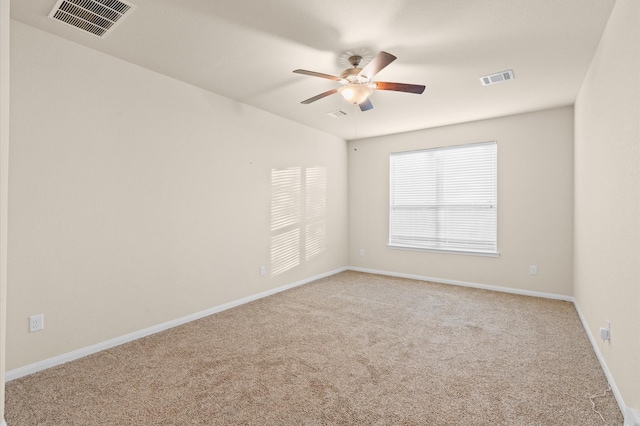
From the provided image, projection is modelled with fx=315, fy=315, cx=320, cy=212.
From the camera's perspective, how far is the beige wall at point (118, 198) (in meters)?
2.36

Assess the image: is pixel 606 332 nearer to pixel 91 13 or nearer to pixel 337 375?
pixel 337 375

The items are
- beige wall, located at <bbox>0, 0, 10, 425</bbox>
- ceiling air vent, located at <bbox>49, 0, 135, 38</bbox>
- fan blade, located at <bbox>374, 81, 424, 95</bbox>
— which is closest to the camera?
beige wall, located at <bbox>0, 0, 10, 425</bbox>

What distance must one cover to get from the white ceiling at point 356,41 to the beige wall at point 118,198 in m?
0.29

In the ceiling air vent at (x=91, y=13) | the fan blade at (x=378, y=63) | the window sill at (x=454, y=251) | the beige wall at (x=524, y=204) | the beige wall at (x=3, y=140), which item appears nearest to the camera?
the beige wall at (x=3, y=140)

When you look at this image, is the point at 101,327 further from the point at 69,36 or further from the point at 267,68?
the point at 267,68

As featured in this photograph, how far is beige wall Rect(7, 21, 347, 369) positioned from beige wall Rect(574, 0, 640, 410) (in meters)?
3.52

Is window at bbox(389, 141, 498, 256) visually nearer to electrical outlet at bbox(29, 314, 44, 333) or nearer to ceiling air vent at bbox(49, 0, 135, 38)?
ceiling air vent at bbox(49, 0, 135, 38)

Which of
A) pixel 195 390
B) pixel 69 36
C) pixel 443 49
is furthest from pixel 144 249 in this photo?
pixel 443 49

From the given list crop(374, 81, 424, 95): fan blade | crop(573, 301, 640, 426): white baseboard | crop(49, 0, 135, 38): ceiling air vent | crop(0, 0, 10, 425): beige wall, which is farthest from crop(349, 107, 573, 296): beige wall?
crop(0, 0, 10, 425): beige wall

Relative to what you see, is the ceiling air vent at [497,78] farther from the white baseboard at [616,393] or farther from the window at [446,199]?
the white baseboard at [616,393]

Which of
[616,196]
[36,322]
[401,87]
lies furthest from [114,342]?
[616,196]

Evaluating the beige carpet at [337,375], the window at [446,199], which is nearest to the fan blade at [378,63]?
the beige carpet at [337,375]

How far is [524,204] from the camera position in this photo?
Answer: 175 inches

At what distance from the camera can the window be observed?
4.77 metres
